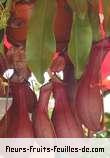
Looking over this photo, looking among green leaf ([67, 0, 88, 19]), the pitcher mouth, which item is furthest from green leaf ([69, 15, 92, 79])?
the pitcher mouth

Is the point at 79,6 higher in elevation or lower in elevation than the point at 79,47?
higher

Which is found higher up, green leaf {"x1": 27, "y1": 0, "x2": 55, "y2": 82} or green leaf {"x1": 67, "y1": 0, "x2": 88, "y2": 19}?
green leaf {"x1": 67, "y1": 0, "x2": 88, "y2": 19}

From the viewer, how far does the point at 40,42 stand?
84.6 inches

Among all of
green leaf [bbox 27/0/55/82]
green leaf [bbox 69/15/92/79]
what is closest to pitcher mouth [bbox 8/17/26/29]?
green leaf [bbox 27/0/55/82]

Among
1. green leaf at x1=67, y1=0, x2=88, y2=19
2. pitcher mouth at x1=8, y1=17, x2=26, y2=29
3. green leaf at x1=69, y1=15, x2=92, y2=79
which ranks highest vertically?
green leaf at x1=67, y1=0, x2=88, y2=19

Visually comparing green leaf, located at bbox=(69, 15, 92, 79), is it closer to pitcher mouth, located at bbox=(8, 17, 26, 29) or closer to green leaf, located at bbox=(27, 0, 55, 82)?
green leaf, located at bbox=(27, 0, 55, 82)

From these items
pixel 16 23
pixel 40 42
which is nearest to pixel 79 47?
pixel 40 42

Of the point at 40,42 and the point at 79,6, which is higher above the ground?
the point at 79,6

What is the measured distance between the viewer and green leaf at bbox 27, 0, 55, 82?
7.04 feet

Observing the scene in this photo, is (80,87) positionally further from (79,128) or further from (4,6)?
(4,6)

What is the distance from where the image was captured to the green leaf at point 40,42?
7.04ft

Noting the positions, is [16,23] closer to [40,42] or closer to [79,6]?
[40,42]

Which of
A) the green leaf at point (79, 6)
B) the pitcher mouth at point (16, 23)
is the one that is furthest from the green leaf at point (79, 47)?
the pitcher mouth at point (16, 23)

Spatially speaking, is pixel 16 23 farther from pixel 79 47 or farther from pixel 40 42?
pixel 79 47
